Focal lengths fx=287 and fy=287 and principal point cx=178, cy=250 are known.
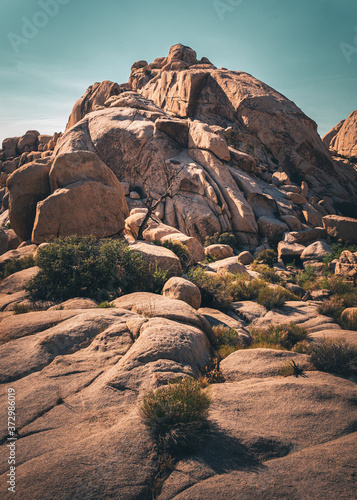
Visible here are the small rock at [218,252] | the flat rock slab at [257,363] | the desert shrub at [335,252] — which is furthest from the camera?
the small rock at [218,252]

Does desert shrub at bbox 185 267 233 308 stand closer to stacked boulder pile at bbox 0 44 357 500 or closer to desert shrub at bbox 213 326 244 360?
stacked boulder pile at bbox 0 44 357 500

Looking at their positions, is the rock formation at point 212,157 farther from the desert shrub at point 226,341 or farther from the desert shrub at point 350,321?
the desert shrub at point 350,321

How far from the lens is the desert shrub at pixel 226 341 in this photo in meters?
8.32

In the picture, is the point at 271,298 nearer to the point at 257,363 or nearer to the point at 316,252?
the point at 257,363

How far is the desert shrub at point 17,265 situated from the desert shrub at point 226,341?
1044 cm

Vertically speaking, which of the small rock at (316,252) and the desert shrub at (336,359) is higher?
the small rock at (316,252)

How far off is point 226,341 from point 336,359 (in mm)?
3211

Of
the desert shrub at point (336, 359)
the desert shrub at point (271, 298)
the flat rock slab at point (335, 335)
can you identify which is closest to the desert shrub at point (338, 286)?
the desert shrub at point (271, 298)

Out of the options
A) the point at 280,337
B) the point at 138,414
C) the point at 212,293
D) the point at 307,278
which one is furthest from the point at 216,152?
the point at 138,414

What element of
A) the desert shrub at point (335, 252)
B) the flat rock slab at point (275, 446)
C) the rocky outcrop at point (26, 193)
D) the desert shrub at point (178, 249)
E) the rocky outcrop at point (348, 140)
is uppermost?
the rocky outcrop at point (348, 140)

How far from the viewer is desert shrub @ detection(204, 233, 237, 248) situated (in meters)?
30.9

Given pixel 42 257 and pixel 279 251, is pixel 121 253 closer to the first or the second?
pixel 42 257

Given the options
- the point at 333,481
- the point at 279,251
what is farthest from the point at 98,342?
the point at 279,251

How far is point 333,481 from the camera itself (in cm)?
393
